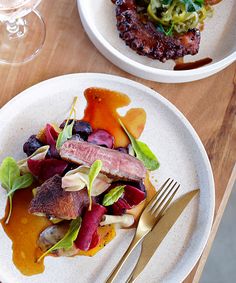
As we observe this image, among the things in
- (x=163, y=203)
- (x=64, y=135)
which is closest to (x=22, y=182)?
(x=64, y=135)

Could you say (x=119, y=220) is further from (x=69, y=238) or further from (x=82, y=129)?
(x=82, y=129)

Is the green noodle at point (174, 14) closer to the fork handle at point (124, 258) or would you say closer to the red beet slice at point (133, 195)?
the red beet slice at point (133, 195)

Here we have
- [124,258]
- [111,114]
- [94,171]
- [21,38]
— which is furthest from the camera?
[21,38]

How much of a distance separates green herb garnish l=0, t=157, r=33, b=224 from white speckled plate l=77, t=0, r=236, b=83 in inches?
16.5

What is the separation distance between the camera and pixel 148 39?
1.66m

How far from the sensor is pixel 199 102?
1643 mm

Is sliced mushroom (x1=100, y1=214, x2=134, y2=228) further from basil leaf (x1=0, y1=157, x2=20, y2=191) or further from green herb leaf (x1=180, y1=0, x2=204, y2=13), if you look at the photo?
green herb leaf (x1=180, y1=0, x2=204, y2=13)

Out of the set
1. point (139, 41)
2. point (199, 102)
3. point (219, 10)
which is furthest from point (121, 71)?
point (219, 10)

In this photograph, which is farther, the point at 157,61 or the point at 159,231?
the point at 157,61

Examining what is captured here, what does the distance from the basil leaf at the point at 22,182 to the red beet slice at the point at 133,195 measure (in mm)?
245

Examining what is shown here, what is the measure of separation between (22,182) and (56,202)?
114 millimetres

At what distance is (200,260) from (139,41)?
63 centimetres

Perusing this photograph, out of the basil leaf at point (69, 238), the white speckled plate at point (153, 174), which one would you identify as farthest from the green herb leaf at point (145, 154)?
the basil leaf at point (69, 238)

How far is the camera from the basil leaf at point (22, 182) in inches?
56.4
